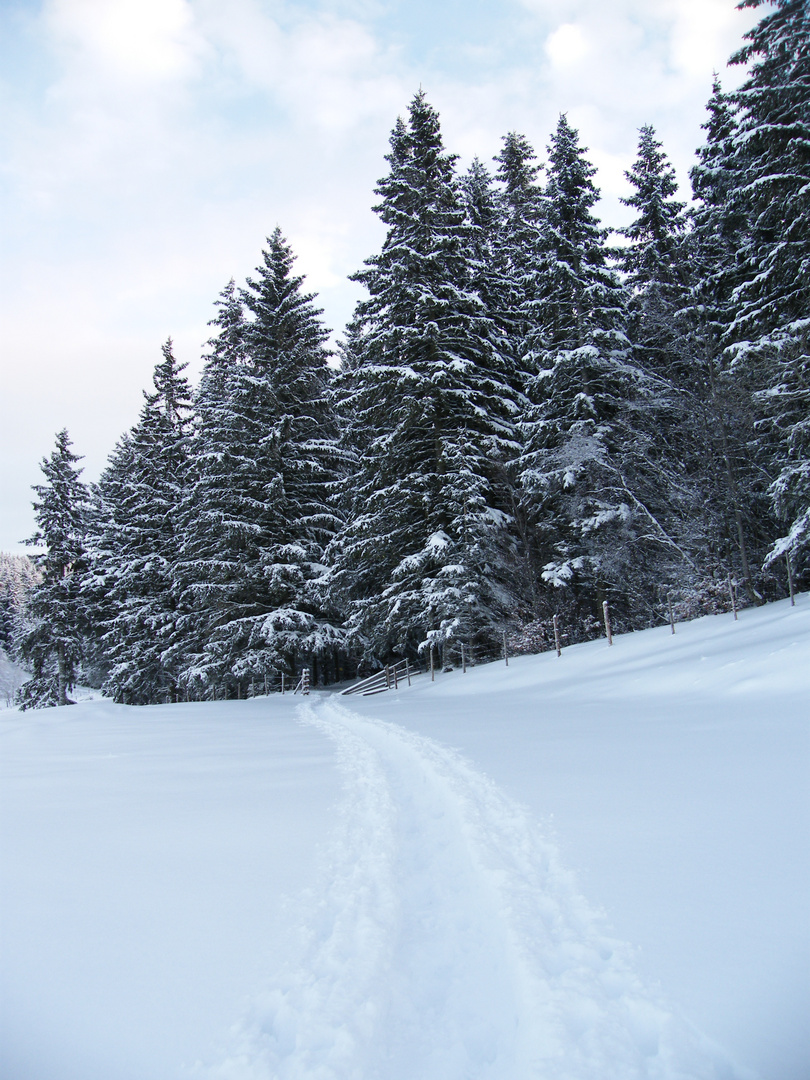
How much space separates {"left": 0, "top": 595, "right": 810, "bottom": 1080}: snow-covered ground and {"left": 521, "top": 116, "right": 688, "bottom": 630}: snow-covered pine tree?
1112 cm

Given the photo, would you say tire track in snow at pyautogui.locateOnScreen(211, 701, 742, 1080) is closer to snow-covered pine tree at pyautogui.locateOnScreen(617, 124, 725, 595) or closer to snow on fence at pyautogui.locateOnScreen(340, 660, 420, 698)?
snow-covered pine tree at pyautogui.locateOnScreen(617, 124, 725, 595)

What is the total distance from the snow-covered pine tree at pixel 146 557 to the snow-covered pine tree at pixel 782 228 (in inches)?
947

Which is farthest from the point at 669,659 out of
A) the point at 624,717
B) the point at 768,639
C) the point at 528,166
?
the point at 528,166

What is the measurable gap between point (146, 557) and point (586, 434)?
76.6ft

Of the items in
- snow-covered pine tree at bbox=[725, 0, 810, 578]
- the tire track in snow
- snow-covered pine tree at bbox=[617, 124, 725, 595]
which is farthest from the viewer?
snow-covered pine tree at bbox=[617, 124, 725, 595]

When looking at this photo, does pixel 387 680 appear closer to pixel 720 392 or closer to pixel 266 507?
pixel 266 507

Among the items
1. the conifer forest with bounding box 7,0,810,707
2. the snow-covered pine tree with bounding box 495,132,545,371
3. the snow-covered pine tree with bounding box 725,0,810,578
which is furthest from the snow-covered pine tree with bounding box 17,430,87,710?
the snow-covered pine tree with bounding box 725,0,810,578

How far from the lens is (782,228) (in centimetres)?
1443

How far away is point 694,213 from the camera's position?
1995cm

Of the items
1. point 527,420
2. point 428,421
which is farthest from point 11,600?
point 527,420

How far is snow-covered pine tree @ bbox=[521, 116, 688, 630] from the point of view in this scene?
17000 mm

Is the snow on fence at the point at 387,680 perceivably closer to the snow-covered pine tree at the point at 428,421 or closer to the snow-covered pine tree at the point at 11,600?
the snow-covered pine tree at the point at 428,421

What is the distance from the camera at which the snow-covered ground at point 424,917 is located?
2.04 metres

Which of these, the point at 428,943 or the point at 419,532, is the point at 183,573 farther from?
the point at 428,943
